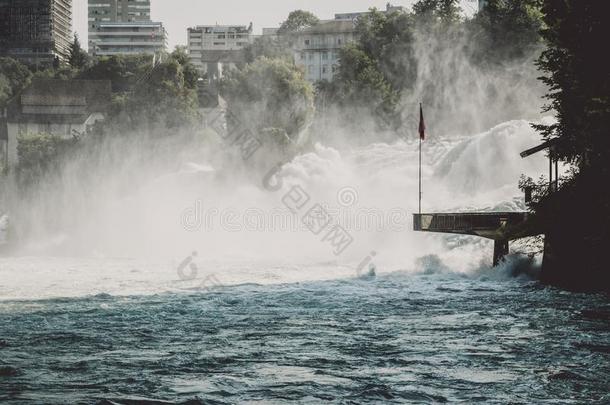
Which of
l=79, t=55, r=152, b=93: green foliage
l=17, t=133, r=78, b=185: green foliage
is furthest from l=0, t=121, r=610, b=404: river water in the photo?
l=79, t=55, r=152, b=93: green foliage

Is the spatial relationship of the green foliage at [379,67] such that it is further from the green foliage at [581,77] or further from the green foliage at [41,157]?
the green foliage at [581,77]

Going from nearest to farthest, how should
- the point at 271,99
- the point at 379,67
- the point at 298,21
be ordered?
1. the point at 271,99
2. the point at 379,67
3. the point at 298,21

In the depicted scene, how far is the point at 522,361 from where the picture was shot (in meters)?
17.3

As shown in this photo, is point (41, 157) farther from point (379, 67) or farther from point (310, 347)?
point (310, 347)

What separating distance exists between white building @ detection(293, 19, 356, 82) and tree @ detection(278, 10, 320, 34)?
1.08m

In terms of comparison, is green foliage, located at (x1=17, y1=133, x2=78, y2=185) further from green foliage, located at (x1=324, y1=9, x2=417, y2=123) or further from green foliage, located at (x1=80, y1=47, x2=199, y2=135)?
green foliage, located at (x1=324, y1=9, x2=417, y2=123)

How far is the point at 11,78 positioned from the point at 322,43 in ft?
153

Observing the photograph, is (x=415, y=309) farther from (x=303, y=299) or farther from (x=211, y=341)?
(x=211, y=341)

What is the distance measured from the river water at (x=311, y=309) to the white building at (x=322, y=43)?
89223 mm

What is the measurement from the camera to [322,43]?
147 m

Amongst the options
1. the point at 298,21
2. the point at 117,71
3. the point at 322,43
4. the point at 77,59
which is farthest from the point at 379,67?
the point at 77,59

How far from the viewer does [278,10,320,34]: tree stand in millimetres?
148625

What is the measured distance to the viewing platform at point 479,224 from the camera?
32906 millimetres

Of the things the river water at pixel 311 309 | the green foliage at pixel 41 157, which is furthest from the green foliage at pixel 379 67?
the river water at pixel 311 309
